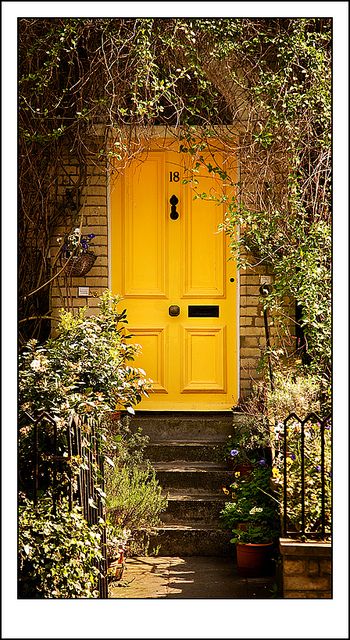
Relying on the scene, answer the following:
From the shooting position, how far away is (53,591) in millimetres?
4316

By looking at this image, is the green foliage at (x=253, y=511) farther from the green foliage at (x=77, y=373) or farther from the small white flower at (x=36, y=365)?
the small white flower at (x=36, y=365)

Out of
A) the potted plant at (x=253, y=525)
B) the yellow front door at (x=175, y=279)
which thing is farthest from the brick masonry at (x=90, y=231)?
the potted plant at (x=253, y=525)

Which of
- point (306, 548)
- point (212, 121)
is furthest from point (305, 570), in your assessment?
point (212, 121)

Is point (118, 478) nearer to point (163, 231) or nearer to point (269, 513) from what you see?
point (269, 513)

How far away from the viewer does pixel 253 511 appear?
246 inches

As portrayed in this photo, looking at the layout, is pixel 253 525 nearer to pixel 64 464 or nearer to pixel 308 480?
pixel 308 480

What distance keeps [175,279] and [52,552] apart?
4.05m

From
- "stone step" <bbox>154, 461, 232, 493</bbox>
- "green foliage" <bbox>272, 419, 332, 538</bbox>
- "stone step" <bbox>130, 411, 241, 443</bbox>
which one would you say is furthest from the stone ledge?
"stone step" <bbox>130, 411, 241, 443</bbox>

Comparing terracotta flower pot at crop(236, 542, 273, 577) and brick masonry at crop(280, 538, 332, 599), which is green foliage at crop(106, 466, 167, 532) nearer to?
terracotta flower pot at crop(236, 542, 273, 577)

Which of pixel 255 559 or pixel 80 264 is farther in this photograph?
pixel 80 264

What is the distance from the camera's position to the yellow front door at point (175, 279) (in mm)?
8031

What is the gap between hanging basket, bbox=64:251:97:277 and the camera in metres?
7.84

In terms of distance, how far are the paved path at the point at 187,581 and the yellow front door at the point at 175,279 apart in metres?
1.78

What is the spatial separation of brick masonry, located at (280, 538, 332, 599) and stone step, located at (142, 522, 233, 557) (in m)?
1.82
